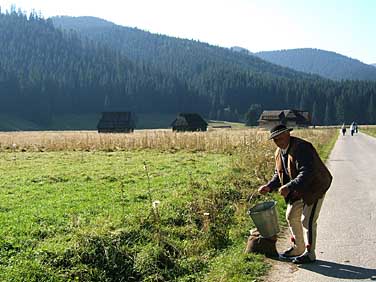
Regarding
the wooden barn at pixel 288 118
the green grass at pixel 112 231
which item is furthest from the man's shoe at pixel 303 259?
the wooden barn at pixel 288 118

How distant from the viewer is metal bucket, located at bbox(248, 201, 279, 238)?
24.3 ft

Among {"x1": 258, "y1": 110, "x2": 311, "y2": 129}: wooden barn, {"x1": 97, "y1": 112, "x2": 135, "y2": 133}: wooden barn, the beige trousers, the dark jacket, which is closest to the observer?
the dark jacket

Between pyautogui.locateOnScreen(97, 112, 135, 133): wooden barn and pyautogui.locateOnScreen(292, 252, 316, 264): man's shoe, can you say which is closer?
pyautogui.locateOnScreen(292, 252, 316, 264): man's shoe

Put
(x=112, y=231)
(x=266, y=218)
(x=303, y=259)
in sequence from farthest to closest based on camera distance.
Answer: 1. (x=112, y=231)
2. (x=266, y=218)
3. (x=303, y=259)

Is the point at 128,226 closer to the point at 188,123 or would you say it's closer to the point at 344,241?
the point at 344,241

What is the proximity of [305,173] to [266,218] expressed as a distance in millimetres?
1039

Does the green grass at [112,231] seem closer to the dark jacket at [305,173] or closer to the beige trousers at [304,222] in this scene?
the beige trousers at [304,222]

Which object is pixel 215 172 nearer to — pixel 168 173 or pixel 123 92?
pixel 168 173

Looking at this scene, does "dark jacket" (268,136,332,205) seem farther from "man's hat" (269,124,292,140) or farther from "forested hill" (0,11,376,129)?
"forested hill" (0,11,376,129)

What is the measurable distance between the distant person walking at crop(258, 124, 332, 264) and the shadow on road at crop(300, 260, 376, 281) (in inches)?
7.3

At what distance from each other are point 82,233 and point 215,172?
8.99 metres

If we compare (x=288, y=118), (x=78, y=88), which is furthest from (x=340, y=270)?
(x=78, y=88)

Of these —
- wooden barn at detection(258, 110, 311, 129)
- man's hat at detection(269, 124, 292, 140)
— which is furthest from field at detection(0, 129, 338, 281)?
wooden barn at detection(258, 110, 311, 129)

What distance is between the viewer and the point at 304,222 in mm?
7211
